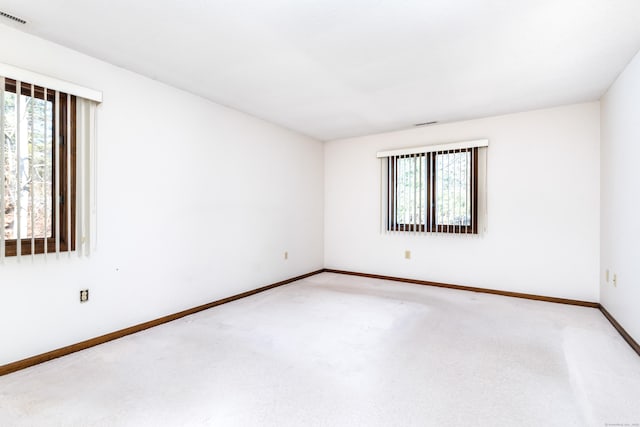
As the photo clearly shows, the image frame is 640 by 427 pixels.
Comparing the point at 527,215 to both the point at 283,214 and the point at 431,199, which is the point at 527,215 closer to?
the point at 431,199

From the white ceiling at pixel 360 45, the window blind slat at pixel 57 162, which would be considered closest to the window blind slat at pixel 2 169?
the window blind slat at pixel 57 162

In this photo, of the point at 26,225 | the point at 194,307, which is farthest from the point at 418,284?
the point at 26,225

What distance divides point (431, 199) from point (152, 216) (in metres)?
3.47

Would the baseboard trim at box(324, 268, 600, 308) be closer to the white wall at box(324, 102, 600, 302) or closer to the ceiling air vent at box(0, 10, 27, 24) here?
the white wall at box(324, 102, 600, 302)

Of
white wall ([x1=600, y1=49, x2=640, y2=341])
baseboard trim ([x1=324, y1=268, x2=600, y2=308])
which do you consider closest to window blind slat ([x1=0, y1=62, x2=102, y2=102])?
baseboard trim ([x1=324, y1=268, x2=600, y2=308])

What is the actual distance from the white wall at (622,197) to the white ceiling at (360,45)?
0.73 feet

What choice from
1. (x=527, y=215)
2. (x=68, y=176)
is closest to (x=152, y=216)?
(x=68, y=176)

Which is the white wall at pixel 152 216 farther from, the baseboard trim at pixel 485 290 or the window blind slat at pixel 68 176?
the baseboard trim at pixel 485 290

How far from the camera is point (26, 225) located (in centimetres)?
218

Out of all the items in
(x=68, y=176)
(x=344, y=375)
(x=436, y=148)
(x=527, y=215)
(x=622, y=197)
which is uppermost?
(x=436, y=148)

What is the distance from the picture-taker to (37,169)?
7.29ft

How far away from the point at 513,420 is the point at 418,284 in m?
3.04

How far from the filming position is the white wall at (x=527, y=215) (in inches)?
141

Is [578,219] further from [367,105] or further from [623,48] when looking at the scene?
[367,105]
